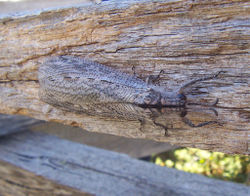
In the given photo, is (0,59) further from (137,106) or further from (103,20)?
(137,106)

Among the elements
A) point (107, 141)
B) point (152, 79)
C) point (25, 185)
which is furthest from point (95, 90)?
point (107, 141)

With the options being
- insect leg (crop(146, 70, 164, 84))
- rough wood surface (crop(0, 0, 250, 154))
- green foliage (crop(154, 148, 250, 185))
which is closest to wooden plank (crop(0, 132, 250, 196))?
rough wood surface (crop(0, 0, 250, 154))

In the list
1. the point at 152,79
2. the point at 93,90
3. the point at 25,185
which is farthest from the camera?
the point at 25,185

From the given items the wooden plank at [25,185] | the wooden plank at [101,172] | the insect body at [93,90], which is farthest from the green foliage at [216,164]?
the insect body at [93,90]

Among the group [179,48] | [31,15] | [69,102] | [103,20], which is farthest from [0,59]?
[179,48]

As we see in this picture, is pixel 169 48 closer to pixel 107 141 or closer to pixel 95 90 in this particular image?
pixel 95 90

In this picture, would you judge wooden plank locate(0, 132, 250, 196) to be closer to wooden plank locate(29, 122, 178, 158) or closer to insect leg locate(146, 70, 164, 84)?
wooden plank locate(29, 122, 178, 158)
